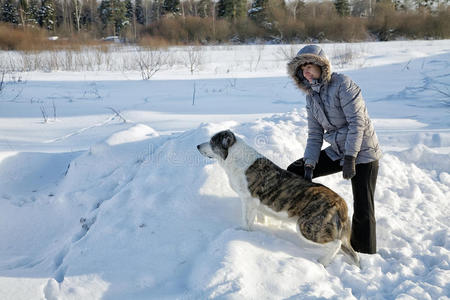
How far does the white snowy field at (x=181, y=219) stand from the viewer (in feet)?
9.58

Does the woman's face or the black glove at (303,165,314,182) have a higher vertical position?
the woman's face

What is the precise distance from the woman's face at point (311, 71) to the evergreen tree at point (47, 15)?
5491 cm

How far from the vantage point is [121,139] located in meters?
5.80

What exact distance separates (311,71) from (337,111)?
0.49 metres

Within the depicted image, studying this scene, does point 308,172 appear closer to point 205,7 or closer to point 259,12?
point 259,12

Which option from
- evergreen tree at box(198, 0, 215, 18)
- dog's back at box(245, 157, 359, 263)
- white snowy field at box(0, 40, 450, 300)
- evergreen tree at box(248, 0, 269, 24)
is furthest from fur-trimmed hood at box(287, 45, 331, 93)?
evergreen tree at box(198, 0, 215, 18)

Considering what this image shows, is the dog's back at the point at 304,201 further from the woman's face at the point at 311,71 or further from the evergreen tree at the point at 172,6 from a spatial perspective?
the evergreen tree at the point at 172,6

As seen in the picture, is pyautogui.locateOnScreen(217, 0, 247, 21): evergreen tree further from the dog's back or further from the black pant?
the black pant

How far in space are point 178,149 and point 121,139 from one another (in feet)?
4.57

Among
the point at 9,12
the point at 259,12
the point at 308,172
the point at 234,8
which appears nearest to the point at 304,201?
the point at 308,172

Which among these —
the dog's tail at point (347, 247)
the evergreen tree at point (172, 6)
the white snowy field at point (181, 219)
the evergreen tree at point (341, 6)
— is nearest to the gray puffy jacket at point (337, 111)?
the dog's tail at point (347, 247)

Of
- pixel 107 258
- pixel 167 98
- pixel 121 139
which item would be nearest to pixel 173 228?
pixel 107 258

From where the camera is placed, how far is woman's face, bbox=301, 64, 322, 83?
3.33 metres

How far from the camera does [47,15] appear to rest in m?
49.1
